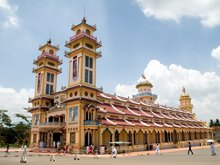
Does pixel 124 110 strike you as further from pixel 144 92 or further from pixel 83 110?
pixel 144 92

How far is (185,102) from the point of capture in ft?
294

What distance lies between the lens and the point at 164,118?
59125mm

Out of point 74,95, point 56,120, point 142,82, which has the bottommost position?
point 56,120

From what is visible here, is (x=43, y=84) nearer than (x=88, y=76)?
No

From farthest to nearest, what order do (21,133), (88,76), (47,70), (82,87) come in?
1. (21,133)
2. (47,70)
3. (88,76)
4. (82,87)

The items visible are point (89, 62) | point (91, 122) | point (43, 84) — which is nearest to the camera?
point (91, 122)

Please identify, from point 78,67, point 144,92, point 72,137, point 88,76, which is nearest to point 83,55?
point 78,67

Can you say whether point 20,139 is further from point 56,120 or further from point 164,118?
point 164,118

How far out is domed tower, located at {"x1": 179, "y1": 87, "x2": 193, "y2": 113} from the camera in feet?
290

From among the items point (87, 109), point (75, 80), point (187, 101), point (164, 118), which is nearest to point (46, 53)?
point (75, 80)

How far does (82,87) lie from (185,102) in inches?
2398

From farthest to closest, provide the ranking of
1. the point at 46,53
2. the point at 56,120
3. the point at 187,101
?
the point at 187,101 → the point at 46,53 → the point at 56,120

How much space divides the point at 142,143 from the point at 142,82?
2600 cm

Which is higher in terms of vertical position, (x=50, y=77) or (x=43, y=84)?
Answer: (x=50, y=77)
